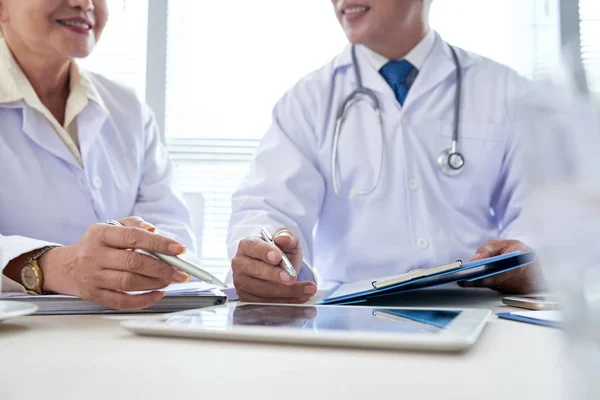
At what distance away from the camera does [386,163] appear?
1.31 meters

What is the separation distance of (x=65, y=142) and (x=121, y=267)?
0.66m

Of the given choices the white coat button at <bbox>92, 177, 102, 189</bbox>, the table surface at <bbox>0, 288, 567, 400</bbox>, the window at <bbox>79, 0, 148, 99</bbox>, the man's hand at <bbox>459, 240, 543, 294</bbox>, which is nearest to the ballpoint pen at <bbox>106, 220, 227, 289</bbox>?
the table surface at <bbox>0, 288, 567, 400</bbox>

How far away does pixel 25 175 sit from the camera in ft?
3.77

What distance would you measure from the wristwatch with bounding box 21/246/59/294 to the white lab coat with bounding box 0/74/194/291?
1.10ft

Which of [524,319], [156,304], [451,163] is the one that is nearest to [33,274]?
[156,304]

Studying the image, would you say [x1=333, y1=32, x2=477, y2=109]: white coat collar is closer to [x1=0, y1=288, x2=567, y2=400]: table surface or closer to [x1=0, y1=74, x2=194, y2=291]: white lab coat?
[x1=0, y1=74, x2=194, y2=291]: white lab coat

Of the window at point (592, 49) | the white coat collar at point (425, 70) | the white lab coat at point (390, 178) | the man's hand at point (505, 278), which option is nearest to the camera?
the window at point (592, 49)

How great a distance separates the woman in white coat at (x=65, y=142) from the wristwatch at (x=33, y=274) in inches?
9.7

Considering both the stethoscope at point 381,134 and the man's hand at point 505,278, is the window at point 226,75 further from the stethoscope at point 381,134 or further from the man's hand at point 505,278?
the man's hand at point 505,278

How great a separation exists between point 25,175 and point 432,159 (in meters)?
0.86

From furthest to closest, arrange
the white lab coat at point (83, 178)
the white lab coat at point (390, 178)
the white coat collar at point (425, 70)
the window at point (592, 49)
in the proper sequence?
the white coat collar at point (425, 70), the white lab coat at point (390, 178), the white lab coat at point (83, 178), the window at point (592, 49)

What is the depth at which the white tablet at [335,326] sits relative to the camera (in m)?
0.43

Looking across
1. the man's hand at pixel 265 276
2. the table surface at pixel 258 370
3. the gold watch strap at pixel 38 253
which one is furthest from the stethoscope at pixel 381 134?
the table surface at pixel 258 370

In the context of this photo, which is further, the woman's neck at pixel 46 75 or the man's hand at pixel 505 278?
the woman's neck at pixel 46 75
